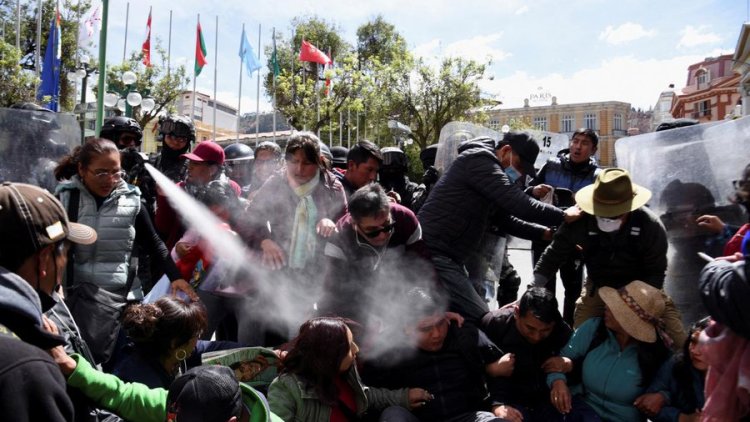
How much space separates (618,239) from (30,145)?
4716 millimetres

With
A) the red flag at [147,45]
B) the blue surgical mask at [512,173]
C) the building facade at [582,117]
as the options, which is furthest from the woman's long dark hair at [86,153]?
the building facade at [582,117]

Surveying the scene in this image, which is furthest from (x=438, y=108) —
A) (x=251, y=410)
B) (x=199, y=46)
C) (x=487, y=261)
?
(x=251, y=410)

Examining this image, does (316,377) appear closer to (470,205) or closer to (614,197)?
(470,205)

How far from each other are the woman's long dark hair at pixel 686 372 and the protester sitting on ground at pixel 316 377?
1.86 metres

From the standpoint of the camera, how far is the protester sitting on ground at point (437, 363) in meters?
3.38

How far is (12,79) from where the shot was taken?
56.0 feet

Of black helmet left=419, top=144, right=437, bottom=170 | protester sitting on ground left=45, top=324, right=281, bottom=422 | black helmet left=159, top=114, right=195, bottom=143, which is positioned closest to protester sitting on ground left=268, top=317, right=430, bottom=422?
protester sitting on ground left=45, top=324, right=281, bottom=422

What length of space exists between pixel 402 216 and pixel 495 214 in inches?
38.9

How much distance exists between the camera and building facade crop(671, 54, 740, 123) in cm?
4816

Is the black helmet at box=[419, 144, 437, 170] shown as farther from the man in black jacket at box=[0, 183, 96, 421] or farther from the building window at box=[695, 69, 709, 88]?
the building window at box=[695, 69, 709, 88]

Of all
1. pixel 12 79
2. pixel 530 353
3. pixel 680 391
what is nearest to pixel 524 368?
pixel 530 353

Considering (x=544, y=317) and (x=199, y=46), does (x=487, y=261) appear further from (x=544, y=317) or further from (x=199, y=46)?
(x=199, y=46)

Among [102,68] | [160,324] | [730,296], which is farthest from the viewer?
[102,68]

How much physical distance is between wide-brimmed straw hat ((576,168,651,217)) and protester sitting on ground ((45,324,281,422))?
7.25ft
